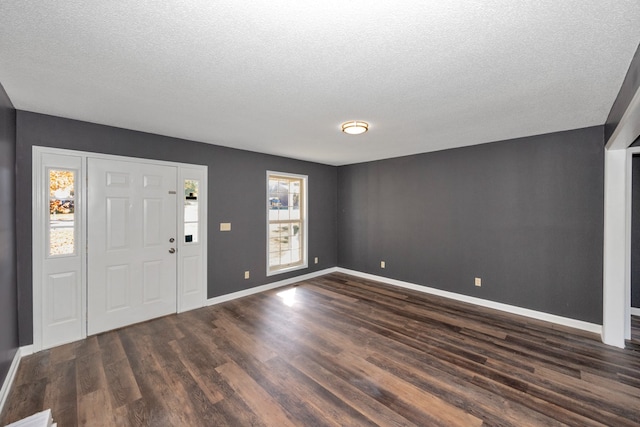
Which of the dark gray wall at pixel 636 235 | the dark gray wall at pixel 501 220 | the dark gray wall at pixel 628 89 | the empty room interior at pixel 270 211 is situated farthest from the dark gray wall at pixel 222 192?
the dark gray wall at pixel 636 235

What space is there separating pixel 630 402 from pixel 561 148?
280 centimetres

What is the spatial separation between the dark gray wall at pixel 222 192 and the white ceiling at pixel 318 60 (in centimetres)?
30

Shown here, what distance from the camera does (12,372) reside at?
7.71 ft

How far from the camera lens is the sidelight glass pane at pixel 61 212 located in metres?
2.88

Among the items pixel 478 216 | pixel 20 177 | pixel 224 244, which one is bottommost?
pixel 224 244

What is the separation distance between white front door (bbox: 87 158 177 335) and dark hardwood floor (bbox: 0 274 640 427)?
269mm

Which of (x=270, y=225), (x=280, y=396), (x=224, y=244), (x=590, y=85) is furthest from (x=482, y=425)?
(x=270, y=225)

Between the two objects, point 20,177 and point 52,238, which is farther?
point 52,238

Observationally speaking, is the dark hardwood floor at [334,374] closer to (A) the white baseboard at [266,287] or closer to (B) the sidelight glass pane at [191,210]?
(A) the white baseboard at [266,287]

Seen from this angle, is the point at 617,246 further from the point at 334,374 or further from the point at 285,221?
the point at 285,221

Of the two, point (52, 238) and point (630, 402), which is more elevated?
point (52, 238)

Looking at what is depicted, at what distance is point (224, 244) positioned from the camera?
4.34 metres

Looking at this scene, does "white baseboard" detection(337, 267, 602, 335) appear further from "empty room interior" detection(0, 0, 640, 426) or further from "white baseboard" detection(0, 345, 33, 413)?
"white baseboard" detection(0, 345, 33, 413)

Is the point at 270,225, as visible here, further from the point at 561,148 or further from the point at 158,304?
the point at 561,148
